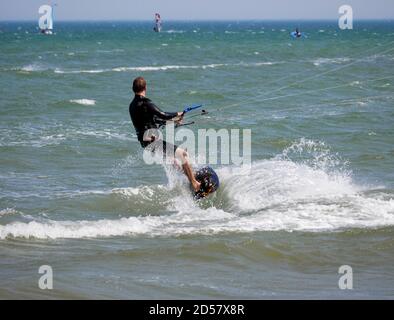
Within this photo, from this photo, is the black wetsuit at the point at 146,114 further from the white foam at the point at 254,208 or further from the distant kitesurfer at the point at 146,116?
the white foam at the point at 254,208

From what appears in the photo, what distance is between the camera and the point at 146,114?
441 inches

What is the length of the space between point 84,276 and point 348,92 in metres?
24.0

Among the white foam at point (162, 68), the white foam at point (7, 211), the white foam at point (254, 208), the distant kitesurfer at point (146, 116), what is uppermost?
the distant kitesurfer at point (146, 116)

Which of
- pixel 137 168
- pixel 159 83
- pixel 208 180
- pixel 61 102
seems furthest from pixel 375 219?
pixel 159 83

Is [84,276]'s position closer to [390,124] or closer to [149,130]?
[149,130]

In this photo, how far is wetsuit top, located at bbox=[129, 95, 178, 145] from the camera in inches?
438

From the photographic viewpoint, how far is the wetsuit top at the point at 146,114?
438 inches

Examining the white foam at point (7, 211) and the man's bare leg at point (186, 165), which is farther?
the white foam at point (7, 211)

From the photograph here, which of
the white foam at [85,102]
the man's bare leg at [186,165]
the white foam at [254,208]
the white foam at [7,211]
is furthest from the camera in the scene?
the white foam at [85,102]

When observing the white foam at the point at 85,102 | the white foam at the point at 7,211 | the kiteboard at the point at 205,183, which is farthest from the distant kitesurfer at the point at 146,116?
the white foam at the point at 85,102

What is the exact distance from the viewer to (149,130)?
11.3m

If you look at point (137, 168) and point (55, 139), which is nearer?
point (137, 168)

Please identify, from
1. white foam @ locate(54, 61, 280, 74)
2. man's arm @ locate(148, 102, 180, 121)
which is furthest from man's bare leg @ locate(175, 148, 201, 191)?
white foam @ locate(54, 61, 280, 74)

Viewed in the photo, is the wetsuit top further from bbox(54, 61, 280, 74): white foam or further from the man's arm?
bbox(54, 61, 280, 74): white foam
